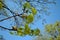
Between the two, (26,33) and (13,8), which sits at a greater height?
(13,8)

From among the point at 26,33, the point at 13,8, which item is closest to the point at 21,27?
the point at 26,33

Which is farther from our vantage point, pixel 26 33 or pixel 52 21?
pixel 52 21

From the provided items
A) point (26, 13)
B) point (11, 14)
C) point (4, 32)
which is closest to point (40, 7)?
point (26, 13)

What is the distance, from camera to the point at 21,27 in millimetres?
2127

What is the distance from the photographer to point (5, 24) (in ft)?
7.03

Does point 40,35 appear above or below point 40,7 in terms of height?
below

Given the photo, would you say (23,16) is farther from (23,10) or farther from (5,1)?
(5,1)

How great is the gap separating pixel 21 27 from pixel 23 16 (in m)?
0.11

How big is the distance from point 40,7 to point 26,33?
Result: 323 millimetres

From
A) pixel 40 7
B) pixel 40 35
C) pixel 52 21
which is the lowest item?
pixel 40 35

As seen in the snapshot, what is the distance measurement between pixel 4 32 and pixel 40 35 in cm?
38

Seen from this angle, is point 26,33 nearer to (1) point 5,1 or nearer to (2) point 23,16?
(2) point 23,16

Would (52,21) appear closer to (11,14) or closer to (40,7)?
(40,7)

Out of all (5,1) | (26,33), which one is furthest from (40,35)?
(5,1)
